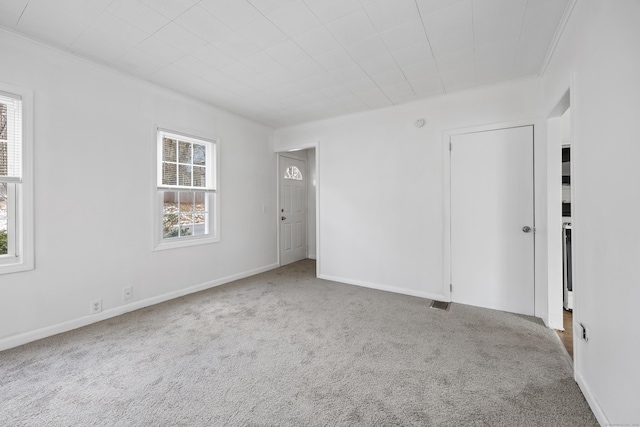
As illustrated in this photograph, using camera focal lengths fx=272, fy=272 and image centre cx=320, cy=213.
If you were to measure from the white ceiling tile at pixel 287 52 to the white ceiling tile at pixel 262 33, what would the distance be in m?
0.06

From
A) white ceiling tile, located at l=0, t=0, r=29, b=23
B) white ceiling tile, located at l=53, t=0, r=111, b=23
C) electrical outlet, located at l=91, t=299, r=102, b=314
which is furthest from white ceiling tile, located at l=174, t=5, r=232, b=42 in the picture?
electrical outlet, located at l=91, t=299, r=102, b=314

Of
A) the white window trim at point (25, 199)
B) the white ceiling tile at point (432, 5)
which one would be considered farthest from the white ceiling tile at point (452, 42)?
the white window trim at point (25, 199)

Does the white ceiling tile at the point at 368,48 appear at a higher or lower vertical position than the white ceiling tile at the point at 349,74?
lower

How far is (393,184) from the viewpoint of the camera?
12.0 ft

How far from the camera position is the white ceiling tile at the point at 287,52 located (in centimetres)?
234

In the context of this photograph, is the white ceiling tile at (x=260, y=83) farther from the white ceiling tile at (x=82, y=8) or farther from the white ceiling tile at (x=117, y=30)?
the white ceiling tile at (x=82, y=8)

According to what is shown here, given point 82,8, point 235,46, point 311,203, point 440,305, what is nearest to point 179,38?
point 235,46

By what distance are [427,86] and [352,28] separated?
140 cm

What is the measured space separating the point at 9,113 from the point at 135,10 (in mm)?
1427

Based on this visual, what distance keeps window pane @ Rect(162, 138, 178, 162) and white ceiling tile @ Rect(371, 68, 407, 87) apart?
255cm

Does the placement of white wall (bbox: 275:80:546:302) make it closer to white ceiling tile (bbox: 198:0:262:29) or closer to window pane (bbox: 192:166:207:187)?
window pane (bbox: 192:166:207:187)

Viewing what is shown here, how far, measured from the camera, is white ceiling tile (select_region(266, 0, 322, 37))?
189 cm

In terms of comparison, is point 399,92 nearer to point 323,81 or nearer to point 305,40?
point 323,81

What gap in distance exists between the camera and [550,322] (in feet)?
8.55
